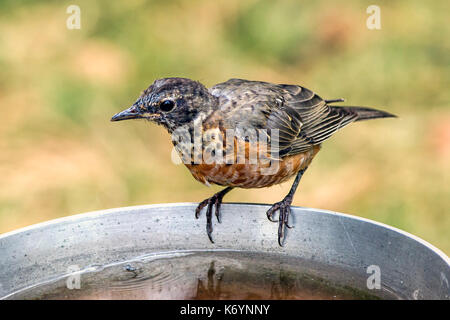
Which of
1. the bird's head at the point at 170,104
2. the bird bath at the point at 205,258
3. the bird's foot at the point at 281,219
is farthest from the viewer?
the bird's head at the point at 170,104

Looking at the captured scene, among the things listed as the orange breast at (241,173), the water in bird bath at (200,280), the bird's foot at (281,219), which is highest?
the orange breast at (241,173)

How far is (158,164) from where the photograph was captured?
657cm

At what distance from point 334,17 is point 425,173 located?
2776 mm

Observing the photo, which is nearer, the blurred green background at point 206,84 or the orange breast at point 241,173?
the orange breast at point 241,173

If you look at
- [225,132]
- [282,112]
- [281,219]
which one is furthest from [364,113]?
[281,219]

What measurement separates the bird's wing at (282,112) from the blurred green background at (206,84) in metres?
1.63

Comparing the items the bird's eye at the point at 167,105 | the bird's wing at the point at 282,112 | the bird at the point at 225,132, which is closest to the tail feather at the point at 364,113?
the bird's wing at the point at 282,112

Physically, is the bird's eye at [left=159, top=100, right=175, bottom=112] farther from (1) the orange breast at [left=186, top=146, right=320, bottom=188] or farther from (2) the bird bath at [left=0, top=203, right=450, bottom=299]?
(2) the bird bath at [left=0, top=203, right=450, bottom=299]

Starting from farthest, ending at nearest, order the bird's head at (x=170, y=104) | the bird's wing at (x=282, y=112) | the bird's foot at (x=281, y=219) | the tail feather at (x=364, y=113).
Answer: the tail feather at (x=364, y=113) < the bird's wing at (x=282, y=112) < the bird's head at (x=170, y=104) < the bird's foot at (x=281, y=219)

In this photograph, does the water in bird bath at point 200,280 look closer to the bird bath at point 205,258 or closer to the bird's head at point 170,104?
the bird bath at point 205,258

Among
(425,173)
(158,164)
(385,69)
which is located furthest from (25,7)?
(425,173)

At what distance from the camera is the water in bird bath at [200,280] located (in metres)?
2.81

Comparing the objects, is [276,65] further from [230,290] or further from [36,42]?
[230,290]

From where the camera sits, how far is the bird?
348cm
